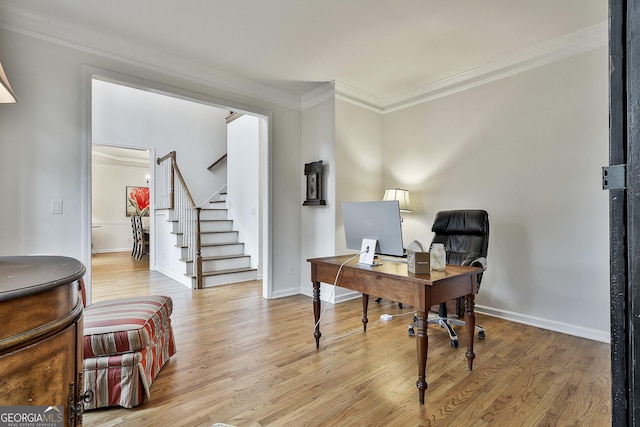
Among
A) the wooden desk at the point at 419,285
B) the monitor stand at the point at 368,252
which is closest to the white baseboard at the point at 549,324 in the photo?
the wooden desk at the point at 419,285

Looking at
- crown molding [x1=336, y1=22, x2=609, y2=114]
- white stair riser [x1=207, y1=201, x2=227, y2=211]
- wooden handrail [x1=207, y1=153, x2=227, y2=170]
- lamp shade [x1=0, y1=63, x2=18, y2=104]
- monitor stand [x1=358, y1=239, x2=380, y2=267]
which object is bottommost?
monitor stand [x1=358, y1=239, x2=380, y2=267]

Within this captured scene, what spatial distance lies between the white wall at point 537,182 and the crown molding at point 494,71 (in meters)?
0.07

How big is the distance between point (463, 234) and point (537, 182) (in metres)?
0.83

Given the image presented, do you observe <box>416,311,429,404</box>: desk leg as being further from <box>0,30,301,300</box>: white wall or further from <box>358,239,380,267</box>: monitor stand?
<box>0,30,301,300</box>: white wall

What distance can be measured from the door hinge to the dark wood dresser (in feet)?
4.83

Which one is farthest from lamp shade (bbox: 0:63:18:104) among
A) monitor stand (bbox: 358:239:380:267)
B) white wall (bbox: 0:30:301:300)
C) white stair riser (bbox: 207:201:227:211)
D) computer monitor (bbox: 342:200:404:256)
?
white stair riser (bbox: 207:201:227:211)

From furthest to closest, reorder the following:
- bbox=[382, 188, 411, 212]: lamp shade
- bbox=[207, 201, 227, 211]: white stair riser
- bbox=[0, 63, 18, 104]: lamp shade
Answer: bbox=[207, 201, 227, 211]: white stair riser → bbox=[382, 188, 411, 212]: lamp shade → bbox=[0, 63, 18, 104]: lamp shade

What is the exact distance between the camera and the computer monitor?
6.81 ft

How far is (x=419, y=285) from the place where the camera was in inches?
70.5

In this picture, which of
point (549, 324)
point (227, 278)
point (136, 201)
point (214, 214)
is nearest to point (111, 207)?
point (136, 201)

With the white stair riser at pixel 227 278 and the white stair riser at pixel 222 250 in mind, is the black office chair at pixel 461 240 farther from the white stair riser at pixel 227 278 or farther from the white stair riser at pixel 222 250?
the white stair riser at pixel 222 250

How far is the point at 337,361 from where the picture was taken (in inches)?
90.3

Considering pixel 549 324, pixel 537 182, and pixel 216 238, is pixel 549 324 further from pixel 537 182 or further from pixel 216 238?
pixel 216 238

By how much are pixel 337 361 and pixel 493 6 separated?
2.82m
